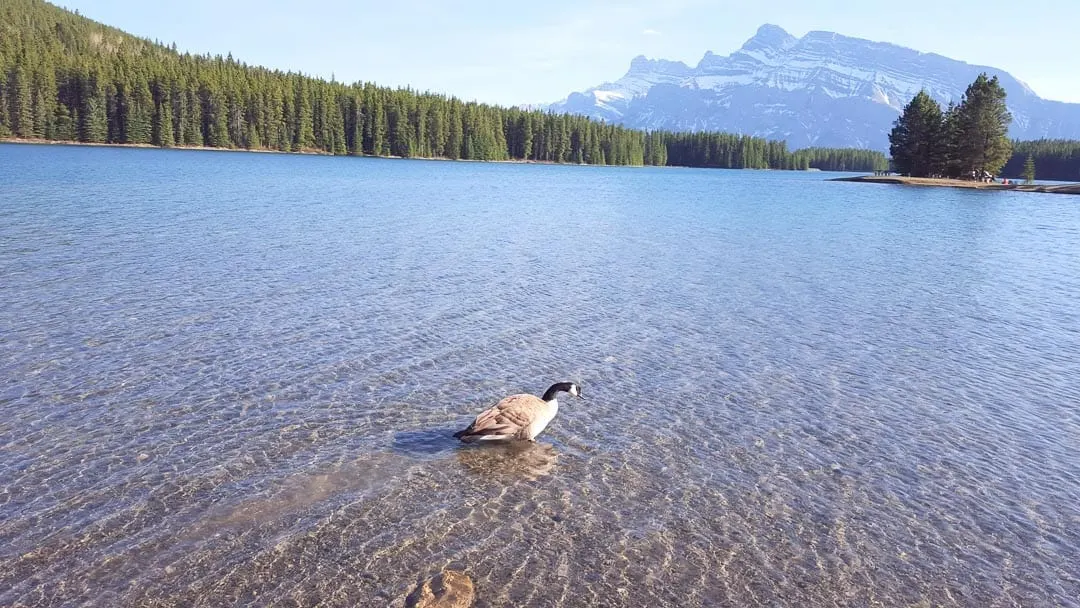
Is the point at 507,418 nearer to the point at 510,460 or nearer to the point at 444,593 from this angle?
the point at 510,460

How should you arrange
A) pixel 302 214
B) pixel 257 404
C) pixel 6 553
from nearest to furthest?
1. pixel 6 553
2. pixel 257 404
3. pixel 302 214

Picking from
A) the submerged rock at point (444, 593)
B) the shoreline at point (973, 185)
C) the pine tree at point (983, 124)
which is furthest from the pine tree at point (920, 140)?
the submerged rock at point (444, 593)

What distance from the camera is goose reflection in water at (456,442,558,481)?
11.0 meters

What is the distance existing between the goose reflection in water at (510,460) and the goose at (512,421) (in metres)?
0.20

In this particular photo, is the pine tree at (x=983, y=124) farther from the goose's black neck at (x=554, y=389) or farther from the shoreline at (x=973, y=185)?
the goose's black neck at (x=554, y=389)

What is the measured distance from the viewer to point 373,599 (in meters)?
7.64

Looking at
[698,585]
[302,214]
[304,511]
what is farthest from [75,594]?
[302,214]

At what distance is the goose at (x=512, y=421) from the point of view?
1155 cm

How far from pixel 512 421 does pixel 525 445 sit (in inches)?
25.1

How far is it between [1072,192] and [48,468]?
480ft

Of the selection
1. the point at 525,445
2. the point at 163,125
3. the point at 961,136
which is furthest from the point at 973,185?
the point at 163,125

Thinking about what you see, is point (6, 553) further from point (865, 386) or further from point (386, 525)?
point (865, 386)

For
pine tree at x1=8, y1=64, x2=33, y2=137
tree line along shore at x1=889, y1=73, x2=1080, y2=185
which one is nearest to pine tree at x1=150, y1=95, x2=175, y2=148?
pine tree at x1=8, y1=64, x2=33, y2=137

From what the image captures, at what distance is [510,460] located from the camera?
11453 millimetres
